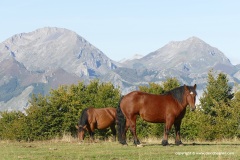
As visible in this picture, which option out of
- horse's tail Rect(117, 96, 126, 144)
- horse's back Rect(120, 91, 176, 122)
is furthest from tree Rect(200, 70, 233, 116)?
horse's back Rect(120, 91, 176, 122)

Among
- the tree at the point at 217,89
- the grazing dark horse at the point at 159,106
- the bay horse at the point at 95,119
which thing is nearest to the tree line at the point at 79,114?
the bay horse at the point at 95,119

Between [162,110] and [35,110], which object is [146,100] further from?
[35,110]

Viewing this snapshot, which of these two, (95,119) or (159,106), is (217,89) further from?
(159,106)

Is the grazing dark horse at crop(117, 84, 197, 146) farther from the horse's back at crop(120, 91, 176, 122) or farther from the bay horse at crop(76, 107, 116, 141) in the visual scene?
the bay horse at crop(76, 107, 116, 141)

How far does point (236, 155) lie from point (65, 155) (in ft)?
18.7

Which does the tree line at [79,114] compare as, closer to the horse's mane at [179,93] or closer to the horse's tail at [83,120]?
the horse's tail at [83,120]

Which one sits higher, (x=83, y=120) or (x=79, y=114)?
(x=79, y=114)

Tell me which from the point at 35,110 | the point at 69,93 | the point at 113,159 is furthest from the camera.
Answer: the point at 69,93

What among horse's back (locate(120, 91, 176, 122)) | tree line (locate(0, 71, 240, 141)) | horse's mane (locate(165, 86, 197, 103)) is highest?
tree line (locate(0, 71, 240, 141))

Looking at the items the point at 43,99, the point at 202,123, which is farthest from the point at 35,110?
the point at 202,123

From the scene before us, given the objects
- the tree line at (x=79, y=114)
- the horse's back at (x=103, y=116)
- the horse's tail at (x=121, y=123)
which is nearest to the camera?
the horse's tail at (x=121, y=123)

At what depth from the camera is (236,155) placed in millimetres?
15680

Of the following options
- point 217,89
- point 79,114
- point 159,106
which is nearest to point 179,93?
point 159,106

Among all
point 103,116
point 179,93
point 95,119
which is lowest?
point 95,119
